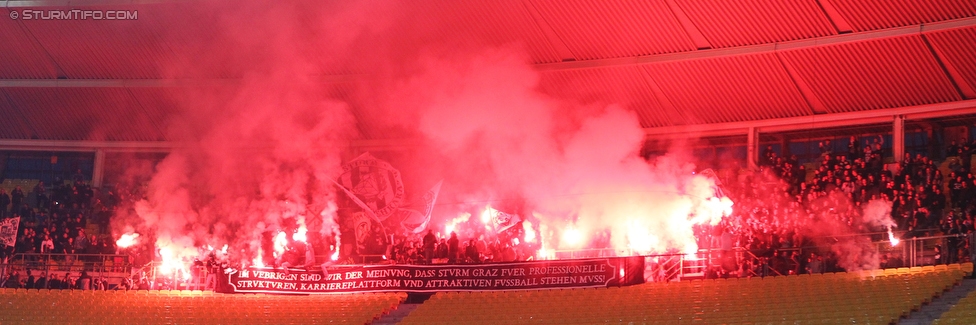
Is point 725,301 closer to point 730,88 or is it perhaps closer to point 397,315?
point 397,315

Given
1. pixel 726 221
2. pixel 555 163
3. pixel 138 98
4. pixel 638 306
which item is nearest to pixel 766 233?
pixel 726 221

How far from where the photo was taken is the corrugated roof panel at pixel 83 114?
29.4m

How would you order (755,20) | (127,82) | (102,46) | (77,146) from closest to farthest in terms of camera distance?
(755,20), (102,46), (127,82), (77,146)

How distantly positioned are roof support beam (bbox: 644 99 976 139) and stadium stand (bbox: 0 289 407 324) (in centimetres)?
881

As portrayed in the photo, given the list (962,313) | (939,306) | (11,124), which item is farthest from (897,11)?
(11,124)

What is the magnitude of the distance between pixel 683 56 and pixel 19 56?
17.0 meters

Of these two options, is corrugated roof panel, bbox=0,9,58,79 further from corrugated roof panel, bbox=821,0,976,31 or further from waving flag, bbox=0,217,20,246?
corrugated roof panel, bbox=821,0,976,31

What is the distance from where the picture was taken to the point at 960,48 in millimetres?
21609

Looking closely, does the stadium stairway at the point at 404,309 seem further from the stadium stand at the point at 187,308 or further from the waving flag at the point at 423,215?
the waving flag at the point at 423,215

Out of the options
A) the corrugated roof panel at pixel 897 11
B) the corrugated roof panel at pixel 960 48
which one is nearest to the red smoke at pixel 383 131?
the corrugated roof panel at pixel 897 11

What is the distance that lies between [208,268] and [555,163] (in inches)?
313

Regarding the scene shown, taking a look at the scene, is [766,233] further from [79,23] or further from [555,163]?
[79,23]

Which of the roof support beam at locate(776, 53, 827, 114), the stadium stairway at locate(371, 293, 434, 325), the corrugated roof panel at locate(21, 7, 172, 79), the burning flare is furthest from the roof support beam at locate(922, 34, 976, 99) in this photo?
the burning flare

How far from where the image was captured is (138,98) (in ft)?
96.1
